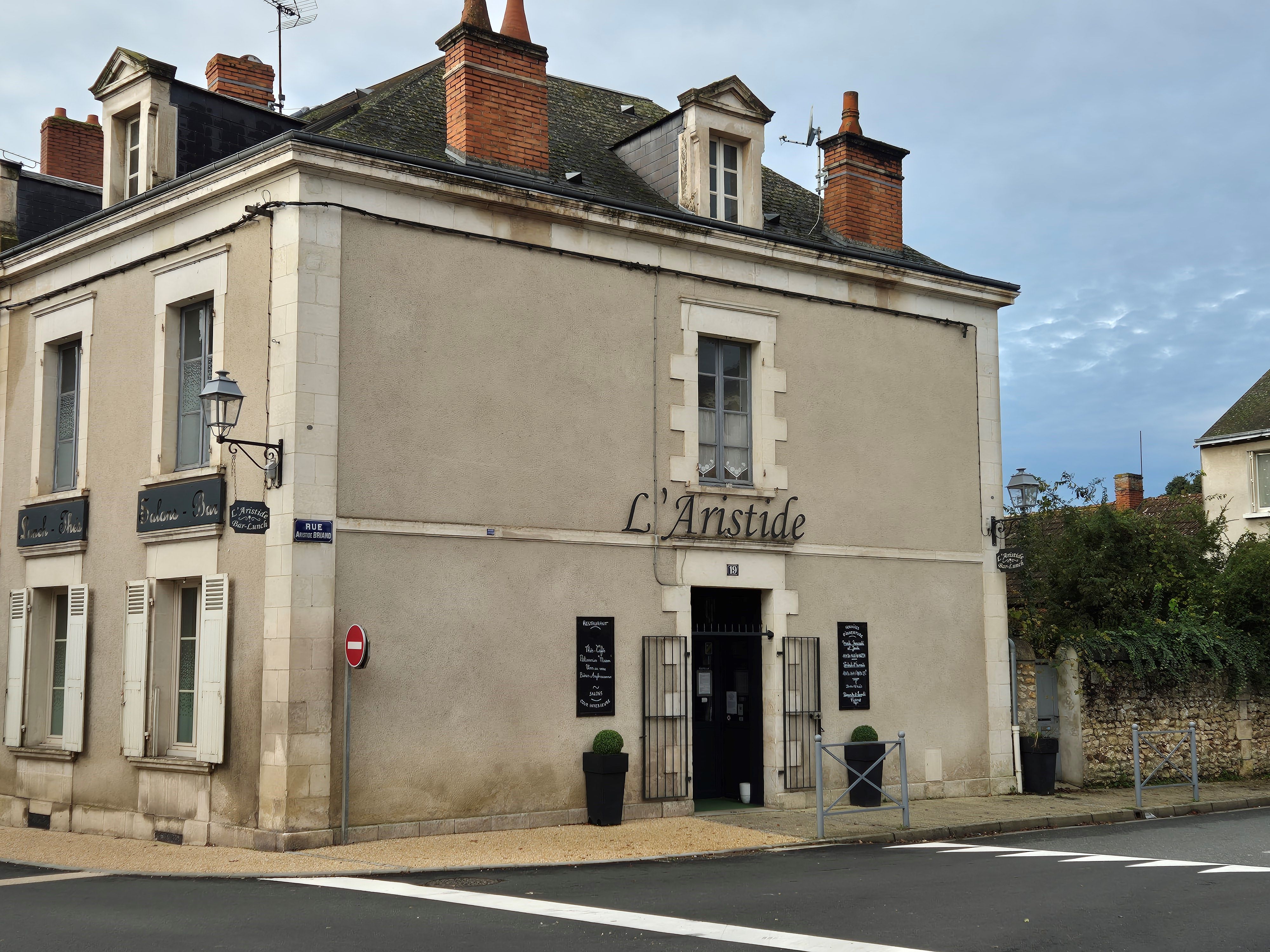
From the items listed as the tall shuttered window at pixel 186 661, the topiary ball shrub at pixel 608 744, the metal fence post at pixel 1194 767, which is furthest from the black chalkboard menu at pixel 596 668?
the metal fence post at pixel 1194 767

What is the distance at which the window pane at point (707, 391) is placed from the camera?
13.9 metres

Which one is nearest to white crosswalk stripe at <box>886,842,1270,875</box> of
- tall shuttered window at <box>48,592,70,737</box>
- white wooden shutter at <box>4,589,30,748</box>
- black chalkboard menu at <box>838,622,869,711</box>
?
black chalkboard menu at <box>838,622,869,711</box>

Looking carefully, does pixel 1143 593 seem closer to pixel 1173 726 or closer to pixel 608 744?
pixel 1173 726

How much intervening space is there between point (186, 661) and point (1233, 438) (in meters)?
23.8

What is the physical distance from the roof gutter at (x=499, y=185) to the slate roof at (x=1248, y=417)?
49.6 feet

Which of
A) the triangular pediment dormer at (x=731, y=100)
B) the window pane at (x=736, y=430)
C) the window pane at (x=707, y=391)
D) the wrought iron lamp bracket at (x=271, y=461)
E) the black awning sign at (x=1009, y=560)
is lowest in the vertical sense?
the black awning sign at (x=1009, y=560)

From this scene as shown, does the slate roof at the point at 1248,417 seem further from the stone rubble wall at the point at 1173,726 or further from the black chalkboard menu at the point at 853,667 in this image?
the black chalkboard menu at the point at 853,667

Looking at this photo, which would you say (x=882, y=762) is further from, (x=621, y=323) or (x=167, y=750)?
(x=167, y=750)

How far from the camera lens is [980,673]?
50.5ft

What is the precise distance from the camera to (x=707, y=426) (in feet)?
45.5

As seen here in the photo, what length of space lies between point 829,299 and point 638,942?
934 centimetres

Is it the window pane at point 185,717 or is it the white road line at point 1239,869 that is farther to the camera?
Answer: the window pane at point 185,717

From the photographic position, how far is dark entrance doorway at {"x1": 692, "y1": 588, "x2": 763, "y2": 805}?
13.9 metres

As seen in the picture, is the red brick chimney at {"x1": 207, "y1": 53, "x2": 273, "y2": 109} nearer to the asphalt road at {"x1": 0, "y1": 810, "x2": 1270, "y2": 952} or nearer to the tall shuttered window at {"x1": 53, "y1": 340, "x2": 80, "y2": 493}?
the tall shuttered window at {"x1": 53, "y1": 340, "x2": 80, "y2": 493}
